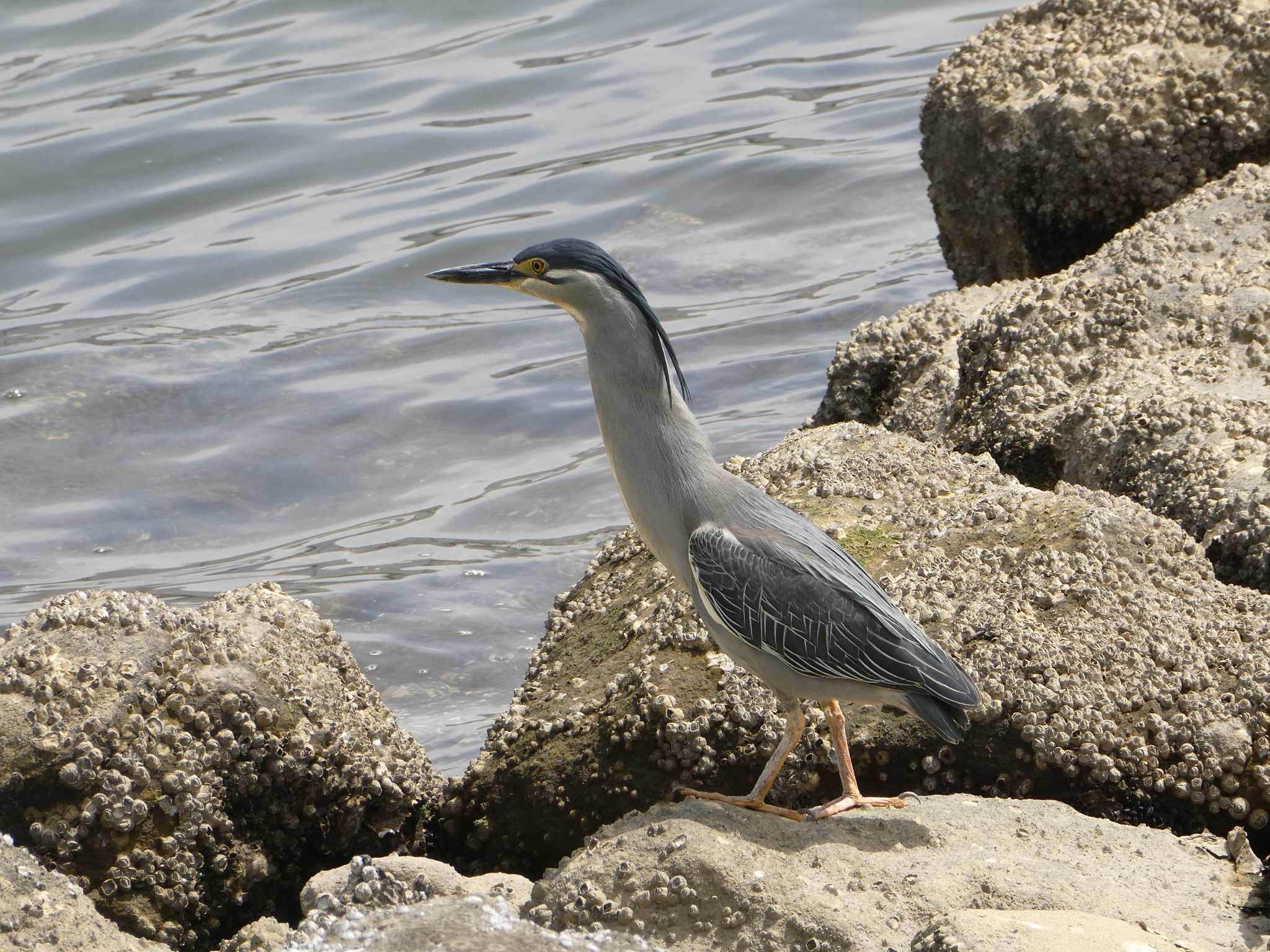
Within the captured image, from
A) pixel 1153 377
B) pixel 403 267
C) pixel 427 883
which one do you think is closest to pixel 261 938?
pixel 427 883

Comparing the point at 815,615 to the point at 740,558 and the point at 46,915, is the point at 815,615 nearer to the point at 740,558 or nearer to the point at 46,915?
the point at 740,558

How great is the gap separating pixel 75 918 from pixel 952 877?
1.89 meters

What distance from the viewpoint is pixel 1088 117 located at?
21.7ft

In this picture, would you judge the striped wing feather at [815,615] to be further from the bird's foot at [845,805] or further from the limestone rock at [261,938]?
the limestone rock at [261,938]

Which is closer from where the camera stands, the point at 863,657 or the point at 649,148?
the point at 863,657

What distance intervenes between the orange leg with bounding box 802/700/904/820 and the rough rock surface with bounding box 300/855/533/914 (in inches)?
28.4

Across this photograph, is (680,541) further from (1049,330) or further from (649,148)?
(649,148)

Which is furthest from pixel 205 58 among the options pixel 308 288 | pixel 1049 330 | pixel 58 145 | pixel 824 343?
pixel 1049 330

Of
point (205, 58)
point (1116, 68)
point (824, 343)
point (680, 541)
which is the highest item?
point (205, 58)

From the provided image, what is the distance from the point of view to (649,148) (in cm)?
1250

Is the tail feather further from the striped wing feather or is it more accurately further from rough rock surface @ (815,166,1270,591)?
rough rock surface @ (815,166,1270,591)

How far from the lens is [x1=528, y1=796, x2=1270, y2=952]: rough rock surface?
3.03 m

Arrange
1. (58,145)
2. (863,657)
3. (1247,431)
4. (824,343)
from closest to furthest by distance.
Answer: (863,657) → (1247,431) → (824,343) → (58,145)

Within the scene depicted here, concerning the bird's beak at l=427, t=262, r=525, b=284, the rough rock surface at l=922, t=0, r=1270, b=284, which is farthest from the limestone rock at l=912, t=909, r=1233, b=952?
the rough rock surface at l=922, t=0, r=1270, b=284
